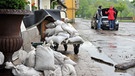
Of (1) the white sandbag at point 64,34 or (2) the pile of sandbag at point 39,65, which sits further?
(1) the white sandbag at point 64,34

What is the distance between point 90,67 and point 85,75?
1.24 m

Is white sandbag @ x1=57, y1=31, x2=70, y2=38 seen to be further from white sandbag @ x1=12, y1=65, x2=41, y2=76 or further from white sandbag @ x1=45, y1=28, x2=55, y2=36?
white sandbag @ x1=12, y1=65, x2=41, y2=76

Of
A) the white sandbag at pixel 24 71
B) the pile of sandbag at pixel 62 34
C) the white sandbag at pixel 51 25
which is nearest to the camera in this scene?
the white sandbag at pixel 24 71

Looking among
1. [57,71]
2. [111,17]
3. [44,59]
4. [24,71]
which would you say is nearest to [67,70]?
[57,71]

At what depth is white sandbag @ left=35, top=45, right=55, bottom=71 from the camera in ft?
19.1

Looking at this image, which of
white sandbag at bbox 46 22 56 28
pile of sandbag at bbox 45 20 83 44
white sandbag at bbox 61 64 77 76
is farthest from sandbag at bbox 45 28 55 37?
white sandbag at bbox 61 64 77 76

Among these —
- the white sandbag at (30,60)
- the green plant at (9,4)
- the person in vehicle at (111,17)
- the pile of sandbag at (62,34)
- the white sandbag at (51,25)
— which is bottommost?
the person in vehicle at (111,17)

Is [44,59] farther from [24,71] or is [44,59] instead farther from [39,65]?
[24,71]

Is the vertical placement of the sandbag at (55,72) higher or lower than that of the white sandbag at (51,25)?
lower

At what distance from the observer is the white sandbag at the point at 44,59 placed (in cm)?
583

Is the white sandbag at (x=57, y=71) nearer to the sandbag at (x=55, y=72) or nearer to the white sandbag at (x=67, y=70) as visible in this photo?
the sandbag at (x=55, y=72)

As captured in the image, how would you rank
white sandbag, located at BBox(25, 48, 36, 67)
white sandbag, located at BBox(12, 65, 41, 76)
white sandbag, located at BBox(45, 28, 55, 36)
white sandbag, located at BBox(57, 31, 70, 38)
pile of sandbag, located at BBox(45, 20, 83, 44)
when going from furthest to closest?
white sandbag, located at BBox(45, 28, 55, 36), white sandbag, located at BBox(57, 31, 70, 38), pile of sandbag, located at BBox(45, 20, 83, 44), white sandbag, located at BBox(25, 48, 36, 67), white sandbag, located at BBox(12, 65, 41, 76)

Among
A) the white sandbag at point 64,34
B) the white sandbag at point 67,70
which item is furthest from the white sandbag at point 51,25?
the white sandbag at point 67,70

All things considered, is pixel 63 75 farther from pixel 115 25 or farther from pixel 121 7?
pixel 121 7
